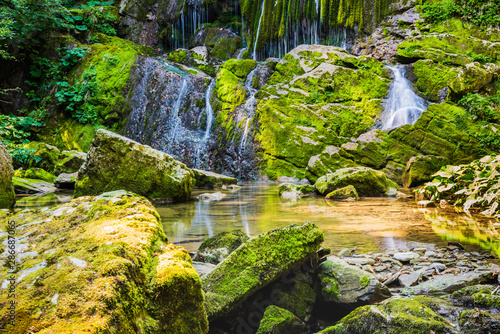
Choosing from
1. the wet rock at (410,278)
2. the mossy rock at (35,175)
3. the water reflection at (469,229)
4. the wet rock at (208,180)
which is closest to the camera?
the wet rock at (410,278)

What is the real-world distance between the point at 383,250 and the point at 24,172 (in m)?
12.2

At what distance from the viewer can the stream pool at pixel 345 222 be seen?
419 cm

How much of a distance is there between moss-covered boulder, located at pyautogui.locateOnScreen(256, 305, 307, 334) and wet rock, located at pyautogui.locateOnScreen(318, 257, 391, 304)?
1.25 feet

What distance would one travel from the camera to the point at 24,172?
11.3 m

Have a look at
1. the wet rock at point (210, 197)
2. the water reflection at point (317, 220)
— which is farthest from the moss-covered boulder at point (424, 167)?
the wet rock at point (210, 197)

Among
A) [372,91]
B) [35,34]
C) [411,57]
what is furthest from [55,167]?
[411,57]

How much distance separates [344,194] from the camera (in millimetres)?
8836

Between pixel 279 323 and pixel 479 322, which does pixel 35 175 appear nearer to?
pixel 279 323

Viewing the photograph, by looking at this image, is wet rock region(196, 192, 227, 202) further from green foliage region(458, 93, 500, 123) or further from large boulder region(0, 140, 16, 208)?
green foliage region(458, 93, 500, 123)

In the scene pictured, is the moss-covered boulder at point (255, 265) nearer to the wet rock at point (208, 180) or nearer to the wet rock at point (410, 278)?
the wet rock at point (410, 278)

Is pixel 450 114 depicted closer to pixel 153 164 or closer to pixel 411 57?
pixel 411 57

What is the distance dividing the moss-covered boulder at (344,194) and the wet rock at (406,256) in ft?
17.7

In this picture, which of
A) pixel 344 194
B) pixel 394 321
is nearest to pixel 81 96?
pixel 344 194

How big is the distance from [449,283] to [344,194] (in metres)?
6.27
